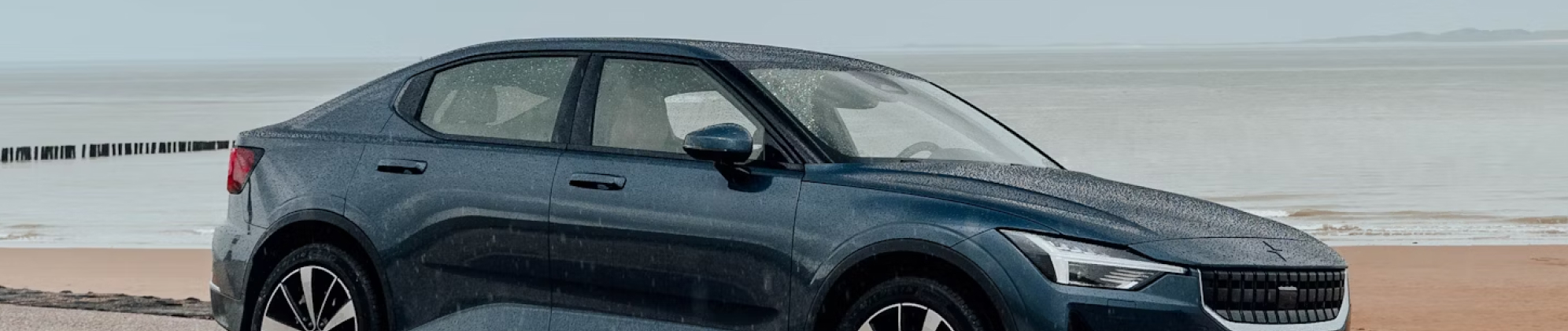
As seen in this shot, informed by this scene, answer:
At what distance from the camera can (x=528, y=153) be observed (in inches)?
262

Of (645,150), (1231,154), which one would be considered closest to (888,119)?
(645,150)

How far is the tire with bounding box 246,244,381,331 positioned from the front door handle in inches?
45.3

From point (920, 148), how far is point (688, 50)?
82 cm

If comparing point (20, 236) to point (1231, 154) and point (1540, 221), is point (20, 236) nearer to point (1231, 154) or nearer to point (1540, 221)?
point (1540, 221)

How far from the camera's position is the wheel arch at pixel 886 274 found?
550cm

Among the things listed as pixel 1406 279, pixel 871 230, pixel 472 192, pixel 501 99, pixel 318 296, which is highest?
pixel 501 99

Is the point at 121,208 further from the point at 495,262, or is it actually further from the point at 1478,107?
the point at 1478,107

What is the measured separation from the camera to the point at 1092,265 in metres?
5.36

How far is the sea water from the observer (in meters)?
28.7

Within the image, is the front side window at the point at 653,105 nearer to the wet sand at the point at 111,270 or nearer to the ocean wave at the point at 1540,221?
the wet sand at the point at 111,270

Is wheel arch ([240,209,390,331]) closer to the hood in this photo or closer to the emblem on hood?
the hood

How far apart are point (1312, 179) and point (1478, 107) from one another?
5062cm

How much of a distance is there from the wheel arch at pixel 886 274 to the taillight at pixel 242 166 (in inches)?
110

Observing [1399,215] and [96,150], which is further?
[96,150]
